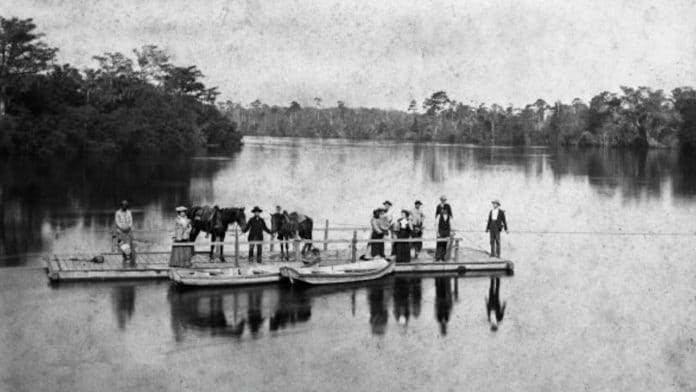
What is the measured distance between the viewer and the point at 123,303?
18.0 meters

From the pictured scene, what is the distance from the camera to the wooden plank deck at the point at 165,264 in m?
20.0

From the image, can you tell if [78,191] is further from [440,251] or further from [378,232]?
[440,251]

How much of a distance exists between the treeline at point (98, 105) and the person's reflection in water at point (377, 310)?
57.7m

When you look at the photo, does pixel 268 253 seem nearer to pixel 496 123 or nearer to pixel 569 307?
pixel 569 307

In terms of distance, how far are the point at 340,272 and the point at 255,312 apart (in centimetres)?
357

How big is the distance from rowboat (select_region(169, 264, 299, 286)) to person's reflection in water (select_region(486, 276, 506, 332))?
5.42 m

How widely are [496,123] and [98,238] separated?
161 meters

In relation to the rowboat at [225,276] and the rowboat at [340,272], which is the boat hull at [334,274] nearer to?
the rowboat at [340,272]

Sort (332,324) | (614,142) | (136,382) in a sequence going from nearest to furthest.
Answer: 1. (136,382)
2. (332,324)
3. (614,142)

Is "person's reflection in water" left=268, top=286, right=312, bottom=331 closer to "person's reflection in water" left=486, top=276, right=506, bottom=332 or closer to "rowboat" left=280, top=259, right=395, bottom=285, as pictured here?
"rowboat" left=280, top=259, right=395, bottom=285

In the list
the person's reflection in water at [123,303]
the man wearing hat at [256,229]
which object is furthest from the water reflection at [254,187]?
the man wearing hat at [256,229]

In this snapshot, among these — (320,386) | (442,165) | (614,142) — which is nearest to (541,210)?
(320,386)

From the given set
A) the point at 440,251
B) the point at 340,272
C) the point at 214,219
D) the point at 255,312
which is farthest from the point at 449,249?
the point at 255,312

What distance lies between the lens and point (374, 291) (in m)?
20.1
